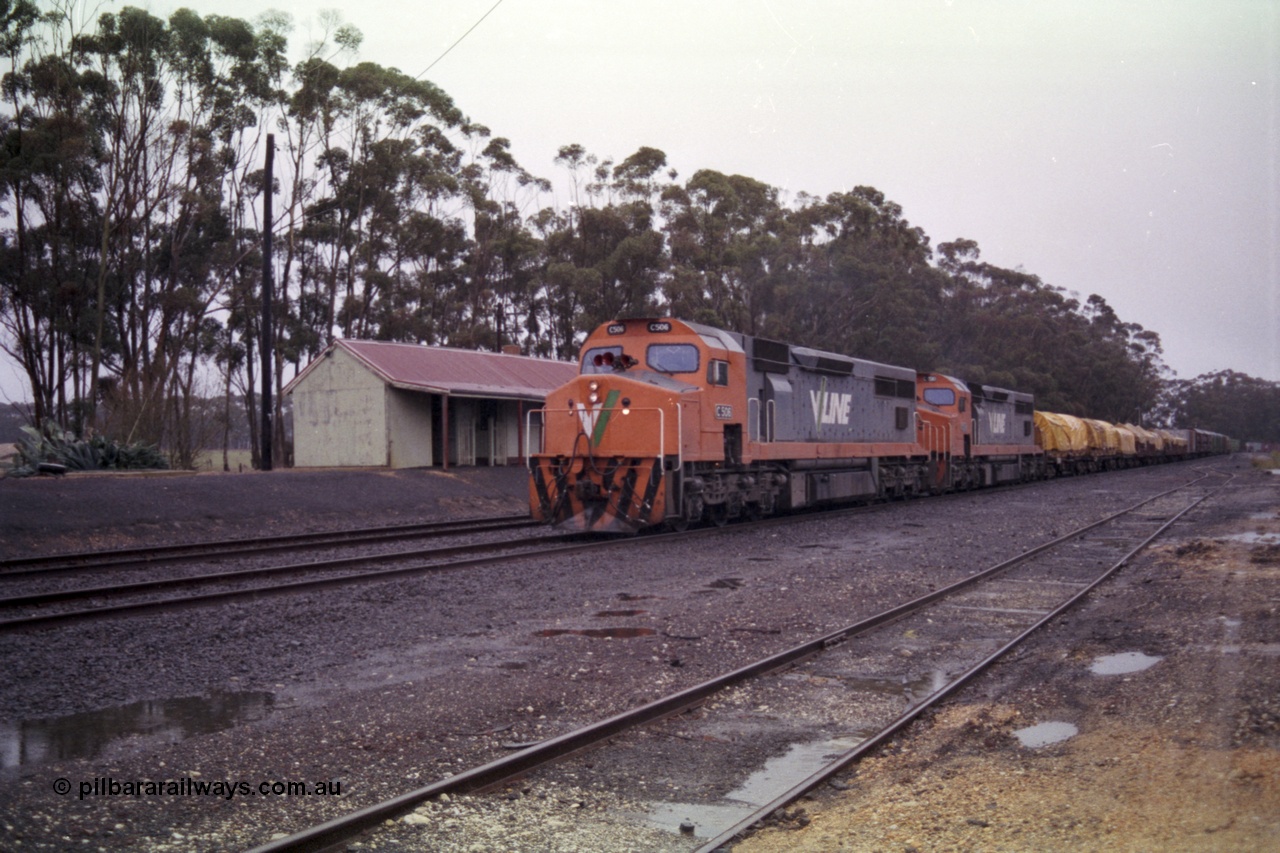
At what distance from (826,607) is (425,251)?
1592 inches

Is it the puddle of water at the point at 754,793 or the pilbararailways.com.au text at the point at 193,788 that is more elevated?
the pilbararailways.com.au text at the point at 193,788

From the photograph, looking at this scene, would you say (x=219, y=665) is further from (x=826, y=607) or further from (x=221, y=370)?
(x=221, y=370)

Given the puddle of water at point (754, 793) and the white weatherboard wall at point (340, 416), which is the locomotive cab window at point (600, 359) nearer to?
the puddle of water at point (754, 793)

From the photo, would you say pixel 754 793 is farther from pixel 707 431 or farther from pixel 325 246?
pixel 325 246

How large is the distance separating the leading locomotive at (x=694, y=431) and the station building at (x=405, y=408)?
40.4 ft

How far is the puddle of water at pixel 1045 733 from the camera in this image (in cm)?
588

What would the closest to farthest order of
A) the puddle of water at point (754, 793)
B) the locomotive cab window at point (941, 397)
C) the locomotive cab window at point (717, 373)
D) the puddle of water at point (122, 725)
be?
the puddle of water at point (754, 793) < the puddle of water at point (122, 725) < the locomotive cab window at point (717, 373) < the locomotive cab window at point (941, 397)

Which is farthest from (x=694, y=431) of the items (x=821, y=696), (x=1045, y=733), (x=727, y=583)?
(x=1045, y=733)

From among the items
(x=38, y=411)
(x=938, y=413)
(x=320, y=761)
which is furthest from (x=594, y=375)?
(x=38, y=411)

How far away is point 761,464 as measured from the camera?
18266 mm

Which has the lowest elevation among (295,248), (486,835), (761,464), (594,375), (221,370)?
(486,835)

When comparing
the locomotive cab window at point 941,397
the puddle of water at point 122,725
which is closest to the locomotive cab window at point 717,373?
the puddle of water at point 122,725

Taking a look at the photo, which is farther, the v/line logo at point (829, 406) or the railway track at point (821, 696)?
the v/line logo at point (829, 406)

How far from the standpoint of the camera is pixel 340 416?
31.6 m
